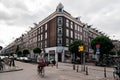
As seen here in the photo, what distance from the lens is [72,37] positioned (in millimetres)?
62969

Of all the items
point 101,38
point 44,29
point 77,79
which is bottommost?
point 77,79

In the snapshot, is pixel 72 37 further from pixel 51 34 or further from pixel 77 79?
pixel 77 79

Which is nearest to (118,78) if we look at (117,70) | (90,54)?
(117,70)

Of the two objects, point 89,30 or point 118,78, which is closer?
point 118,78

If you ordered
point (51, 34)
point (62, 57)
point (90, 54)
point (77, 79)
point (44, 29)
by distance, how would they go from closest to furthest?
point (77, 79)
point (62, 57)
point (51, 34)
point (44, 29)
point (90, 54)

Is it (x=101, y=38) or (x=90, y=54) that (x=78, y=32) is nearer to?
(x=90, y=54)

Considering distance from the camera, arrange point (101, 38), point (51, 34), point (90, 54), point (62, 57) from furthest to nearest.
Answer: point (90, 54)
point (51, 34)
point (62, 57)
point (101, 38)

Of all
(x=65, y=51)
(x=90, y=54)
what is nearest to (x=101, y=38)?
(x=65, y=51)

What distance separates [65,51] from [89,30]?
1086 inches

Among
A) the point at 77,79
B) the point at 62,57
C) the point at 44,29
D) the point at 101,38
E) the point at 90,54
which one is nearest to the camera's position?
the point at 77,79

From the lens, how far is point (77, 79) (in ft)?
46.3

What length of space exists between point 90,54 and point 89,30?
10.5 metres

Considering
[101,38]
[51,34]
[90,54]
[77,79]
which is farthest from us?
[90,54]

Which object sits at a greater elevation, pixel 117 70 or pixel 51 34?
pixel 51 34
